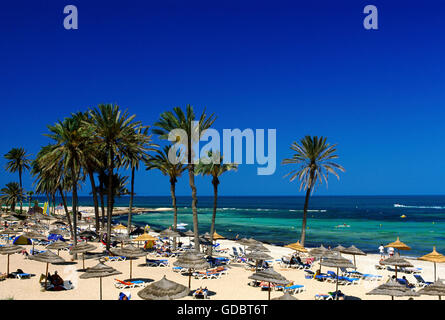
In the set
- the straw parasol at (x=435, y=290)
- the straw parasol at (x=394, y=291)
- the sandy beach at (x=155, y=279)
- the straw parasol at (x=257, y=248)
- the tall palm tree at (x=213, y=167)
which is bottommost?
the sandy beach at (x=155, y=279)

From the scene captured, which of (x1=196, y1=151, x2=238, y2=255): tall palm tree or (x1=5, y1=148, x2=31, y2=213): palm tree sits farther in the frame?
(x1=5, y1=148, x2=31, y2=213): palm tree

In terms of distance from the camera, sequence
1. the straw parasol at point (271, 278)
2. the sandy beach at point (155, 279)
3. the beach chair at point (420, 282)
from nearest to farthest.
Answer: the straw parasol at point (271, 278) → the sandy beach at point (155, 279) → the beach chair at point (420, 282)

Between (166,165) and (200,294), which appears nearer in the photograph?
(200,294)

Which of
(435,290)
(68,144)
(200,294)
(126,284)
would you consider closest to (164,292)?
(200,294)

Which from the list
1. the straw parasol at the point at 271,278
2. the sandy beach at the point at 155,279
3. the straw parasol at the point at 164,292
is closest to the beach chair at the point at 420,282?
the sandy beach at the point at 155,279

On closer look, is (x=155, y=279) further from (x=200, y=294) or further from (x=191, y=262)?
(x=200, y=294)

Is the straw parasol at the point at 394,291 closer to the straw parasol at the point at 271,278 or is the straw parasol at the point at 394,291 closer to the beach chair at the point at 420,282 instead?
the straw parasol at the point at 271,278

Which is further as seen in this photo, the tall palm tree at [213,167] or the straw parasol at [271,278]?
the tall palm tree at [213,167]

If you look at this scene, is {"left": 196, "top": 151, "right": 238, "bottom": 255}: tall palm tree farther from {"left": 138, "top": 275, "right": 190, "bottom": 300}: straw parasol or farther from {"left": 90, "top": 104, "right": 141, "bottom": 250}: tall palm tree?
{"left": 138, "top": 275, "right": 190, "bottom": 300}: straw parasol

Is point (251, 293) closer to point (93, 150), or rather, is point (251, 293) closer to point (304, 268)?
point (304, 268)

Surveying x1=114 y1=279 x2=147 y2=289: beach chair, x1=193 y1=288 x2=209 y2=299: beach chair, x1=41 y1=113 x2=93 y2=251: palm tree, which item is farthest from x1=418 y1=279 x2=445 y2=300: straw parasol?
x1=41 y1=113 x2=93 y2=251: palm tree

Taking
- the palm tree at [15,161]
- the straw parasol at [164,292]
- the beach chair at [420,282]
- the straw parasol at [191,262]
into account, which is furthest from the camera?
the palm tree at [15,161]
